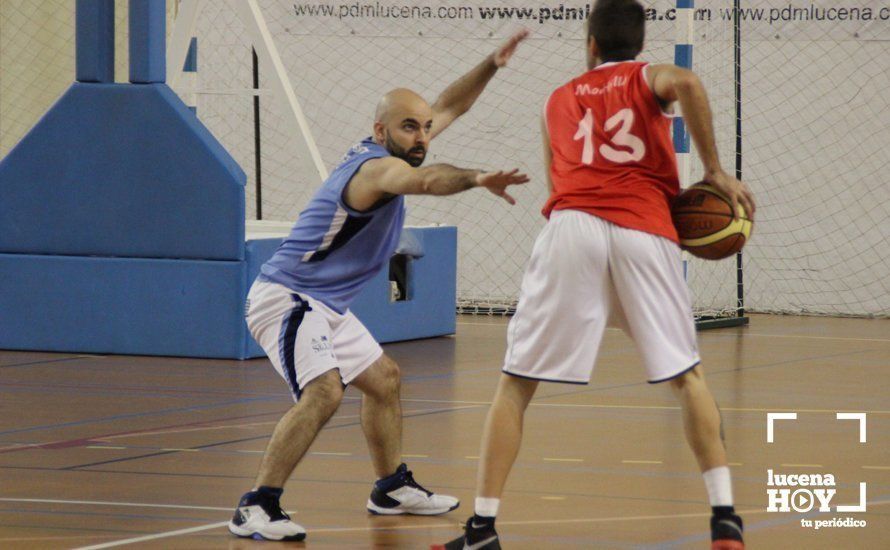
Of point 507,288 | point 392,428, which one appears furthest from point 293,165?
point 392,428

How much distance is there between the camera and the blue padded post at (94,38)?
1143 centimetres

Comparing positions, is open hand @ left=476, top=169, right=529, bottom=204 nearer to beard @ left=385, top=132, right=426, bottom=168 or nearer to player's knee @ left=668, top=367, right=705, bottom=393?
player's knee @ left=668, top=367, right=705, bottom=393

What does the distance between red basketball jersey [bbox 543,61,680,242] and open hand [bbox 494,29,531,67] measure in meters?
1.00

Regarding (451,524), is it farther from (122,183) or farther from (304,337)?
(122,183)

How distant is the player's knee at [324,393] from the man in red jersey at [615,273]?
82 cm

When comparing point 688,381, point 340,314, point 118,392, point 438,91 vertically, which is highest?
point 438,91

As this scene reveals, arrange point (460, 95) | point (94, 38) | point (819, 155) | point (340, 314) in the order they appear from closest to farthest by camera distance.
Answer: point (340, 314)
point (460, 95)
point (94, 38)
point (819, 155)

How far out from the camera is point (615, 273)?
17.0 ft

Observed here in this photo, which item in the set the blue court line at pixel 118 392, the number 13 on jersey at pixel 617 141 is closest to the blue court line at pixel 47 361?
the blue court line at pixel 118 392

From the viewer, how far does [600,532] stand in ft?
18.5

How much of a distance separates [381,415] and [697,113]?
1.92 m

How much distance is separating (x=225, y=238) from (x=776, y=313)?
6615 mm

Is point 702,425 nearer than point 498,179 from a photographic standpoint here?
No

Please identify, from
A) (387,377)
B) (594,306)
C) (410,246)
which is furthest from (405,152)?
(410,246)
